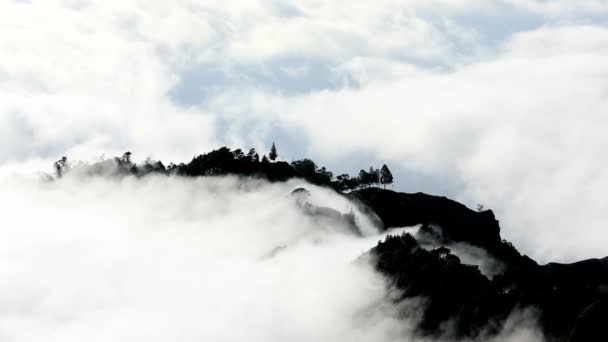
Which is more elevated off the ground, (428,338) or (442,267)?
(442,267)

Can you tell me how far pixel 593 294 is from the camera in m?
184

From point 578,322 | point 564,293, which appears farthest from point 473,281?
point 578,322

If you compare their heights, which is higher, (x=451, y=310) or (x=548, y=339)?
(x=451, y=310)

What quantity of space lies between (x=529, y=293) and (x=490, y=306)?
12.1 meters

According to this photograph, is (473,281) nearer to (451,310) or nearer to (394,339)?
(451,310)

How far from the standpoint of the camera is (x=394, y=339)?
652 ft

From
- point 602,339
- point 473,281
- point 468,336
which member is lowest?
point 602,339

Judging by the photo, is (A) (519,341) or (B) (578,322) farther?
(A) (519,341)

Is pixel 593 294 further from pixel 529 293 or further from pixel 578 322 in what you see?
pixel 578 322

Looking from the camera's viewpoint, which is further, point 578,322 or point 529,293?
point 529,293

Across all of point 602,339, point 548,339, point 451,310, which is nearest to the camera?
point 602,339

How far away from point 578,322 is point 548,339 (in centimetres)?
1998

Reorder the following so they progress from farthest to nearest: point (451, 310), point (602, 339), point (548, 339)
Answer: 1. point (451, 310)
2. point (548, 339)
3. point (602, 339)

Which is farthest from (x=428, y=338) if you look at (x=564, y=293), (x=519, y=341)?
(x=564, y=293)
